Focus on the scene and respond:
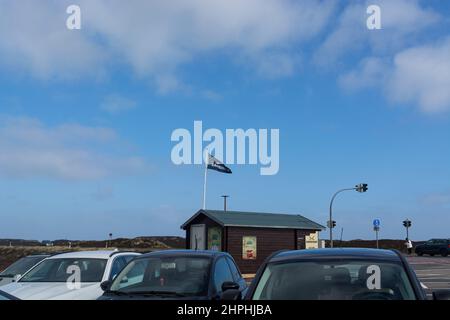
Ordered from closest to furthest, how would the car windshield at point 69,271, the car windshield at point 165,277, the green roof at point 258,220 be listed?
the car windshield at point 165,277 → the car windshield at point 69,271 → the green roof at point 258,220

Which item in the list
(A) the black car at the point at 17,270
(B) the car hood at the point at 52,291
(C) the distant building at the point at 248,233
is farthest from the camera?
(C) the distant building at the point at 248,233

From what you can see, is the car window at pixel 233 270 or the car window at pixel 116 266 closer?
the car window at pixel 233 270

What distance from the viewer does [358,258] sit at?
216 inches

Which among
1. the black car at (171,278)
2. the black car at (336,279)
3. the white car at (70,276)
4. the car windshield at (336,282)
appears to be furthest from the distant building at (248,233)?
the car windshield at (336,282)

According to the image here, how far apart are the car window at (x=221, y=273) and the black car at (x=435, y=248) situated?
4534 centimetres

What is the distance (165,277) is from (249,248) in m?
21.0

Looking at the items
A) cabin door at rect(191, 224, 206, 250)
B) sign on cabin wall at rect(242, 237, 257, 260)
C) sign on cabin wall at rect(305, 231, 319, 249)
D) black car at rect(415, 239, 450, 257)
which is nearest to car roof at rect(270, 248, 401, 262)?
sign on cabin wall at rect(242, 237, 257, 260)

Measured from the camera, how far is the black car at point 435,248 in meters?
49.6

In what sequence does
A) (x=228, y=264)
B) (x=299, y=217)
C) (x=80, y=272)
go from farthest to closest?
(x=299, y=217) → (x=80, y=272) → (x=228, y=264)

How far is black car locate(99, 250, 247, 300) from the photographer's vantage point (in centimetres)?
751

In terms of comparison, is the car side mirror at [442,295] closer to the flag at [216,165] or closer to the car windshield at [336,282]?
the car windshield at [336,282]
